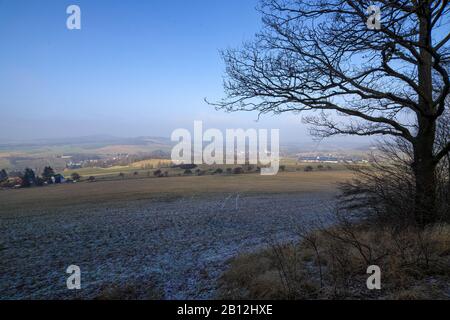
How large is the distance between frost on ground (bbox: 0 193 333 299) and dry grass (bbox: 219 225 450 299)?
3.64 ft

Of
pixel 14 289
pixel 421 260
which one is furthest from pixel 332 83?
pixel 14 289

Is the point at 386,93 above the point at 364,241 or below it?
above

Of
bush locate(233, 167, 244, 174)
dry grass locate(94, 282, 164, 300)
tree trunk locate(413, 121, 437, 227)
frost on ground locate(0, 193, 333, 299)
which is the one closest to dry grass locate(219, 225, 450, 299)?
tree trunk locate(413, 121, 437, 227)

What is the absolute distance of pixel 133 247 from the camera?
12.3 meters

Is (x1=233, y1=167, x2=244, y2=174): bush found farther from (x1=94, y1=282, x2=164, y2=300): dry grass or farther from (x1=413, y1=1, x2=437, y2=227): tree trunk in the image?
(x1=94, y1=282, x2=164, y2=300): dry grass

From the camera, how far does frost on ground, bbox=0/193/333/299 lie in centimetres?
773

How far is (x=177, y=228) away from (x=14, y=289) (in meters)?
9.17

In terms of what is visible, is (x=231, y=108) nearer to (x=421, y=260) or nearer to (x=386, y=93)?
(x=386, y=93)

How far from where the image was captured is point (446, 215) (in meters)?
7.66

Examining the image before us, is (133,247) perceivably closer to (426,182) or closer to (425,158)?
(426,182)

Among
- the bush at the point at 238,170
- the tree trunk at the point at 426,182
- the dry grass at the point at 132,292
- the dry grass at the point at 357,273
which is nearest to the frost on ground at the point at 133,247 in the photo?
the dry grass at the point at 132,292

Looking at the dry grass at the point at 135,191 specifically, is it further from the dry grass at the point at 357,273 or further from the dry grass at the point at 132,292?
the dry grass at the point at 357,273
